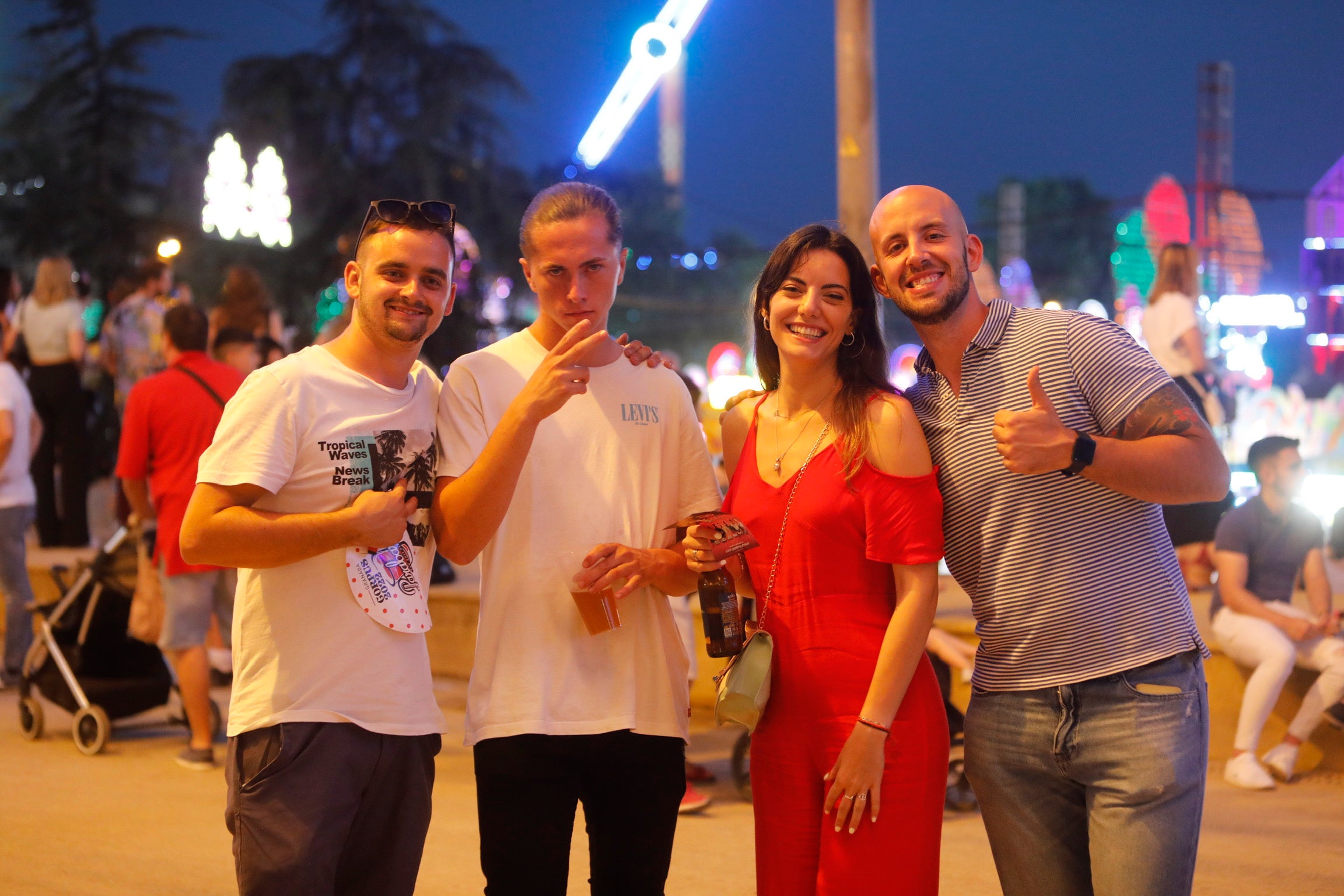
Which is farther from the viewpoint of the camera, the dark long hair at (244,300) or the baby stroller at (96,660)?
the dark long hair at (244,300)

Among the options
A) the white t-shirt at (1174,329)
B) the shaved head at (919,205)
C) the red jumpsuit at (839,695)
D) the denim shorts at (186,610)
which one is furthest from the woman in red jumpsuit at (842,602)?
the white t-shirt at (1174,329)

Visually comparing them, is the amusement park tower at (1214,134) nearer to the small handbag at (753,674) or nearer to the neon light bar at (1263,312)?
the neon light bar at (1263,312)

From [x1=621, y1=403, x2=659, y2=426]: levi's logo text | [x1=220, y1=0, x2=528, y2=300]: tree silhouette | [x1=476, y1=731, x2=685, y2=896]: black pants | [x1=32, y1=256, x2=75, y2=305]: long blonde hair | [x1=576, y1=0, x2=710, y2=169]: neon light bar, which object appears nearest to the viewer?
[x1=476, y1=731, x2=685, y2=896]: black pants

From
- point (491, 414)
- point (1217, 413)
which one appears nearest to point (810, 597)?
point (491, 414)

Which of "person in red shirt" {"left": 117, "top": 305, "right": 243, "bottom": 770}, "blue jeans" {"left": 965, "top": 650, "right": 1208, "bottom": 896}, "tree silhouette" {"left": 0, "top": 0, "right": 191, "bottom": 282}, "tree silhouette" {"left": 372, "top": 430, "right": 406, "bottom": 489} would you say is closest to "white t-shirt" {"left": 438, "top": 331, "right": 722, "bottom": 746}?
"tree silhouette" {"left": 372, "top": 430, "right": 406, "bottom": 489}

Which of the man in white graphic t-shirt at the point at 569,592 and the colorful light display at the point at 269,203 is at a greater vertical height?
the colorful light display at the point at 269,203

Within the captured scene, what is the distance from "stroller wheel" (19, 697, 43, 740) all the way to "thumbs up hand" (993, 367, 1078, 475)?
19.8 ft

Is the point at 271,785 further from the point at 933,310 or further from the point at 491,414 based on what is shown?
the point at 933,310

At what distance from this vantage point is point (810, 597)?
2594mm

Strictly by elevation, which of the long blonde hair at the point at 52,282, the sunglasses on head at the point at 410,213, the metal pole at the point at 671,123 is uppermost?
the metal pole at the point at 671,123

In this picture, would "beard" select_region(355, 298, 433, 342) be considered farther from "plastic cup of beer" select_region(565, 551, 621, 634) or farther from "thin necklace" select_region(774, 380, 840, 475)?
"thin necklace" select_region(774, 380, 840, 475)

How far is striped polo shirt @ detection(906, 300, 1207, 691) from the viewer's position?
2535 mm

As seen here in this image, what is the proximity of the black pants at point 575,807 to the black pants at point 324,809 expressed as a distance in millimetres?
179

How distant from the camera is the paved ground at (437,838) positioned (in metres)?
4.38
